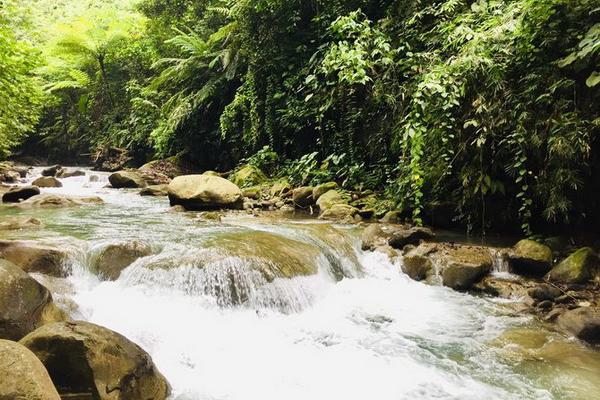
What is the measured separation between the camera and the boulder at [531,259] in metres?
5.35

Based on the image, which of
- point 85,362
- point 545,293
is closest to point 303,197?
point 545,293

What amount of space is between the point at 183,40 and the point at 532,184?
10697 mm

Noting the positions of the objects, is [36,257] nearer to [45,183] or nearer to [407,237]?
[407,237]

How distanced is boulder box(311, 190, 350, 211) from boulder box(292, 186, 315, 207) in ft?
1.27

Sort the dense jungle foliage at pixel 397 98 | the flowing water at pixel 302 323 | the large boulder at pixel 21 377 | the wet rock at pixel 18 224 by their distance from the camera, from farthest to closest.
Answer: the wet rock at pixel 18 224
the dense jungle foliage at pixel 397 98
the flowing water at pixel 302 323
the large boulder at pixel 21 377

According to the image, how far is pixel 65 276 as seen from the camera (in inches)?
186

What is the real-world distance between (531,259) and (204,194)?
19.2 ft

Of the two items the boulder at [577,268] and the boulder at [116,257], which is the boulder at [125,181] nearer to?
the boulder at [116,257]

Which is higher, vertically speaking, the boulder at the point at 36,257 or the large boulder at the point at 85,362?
the boulder at the point at 36,257

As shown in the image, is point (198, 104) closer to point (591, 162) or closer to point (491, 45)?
point (491, 45)

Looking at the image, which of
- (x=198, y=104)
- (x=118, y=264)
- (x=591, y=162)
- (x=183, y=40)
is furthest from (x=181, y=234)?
(x=183, y=40)

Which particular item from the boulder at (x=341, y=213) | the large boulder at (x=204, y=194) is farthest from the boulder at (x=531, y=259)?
the large boulder at (x=204, y=194)

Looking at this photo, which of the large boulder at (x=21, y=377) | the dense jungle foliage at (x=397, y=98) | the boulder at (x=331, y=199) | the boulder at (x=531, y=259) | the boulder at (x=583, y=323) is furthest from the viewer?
the boulder at (x=331, y=199)

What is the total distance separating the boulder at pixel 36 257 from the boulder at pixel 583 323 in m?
5.18
